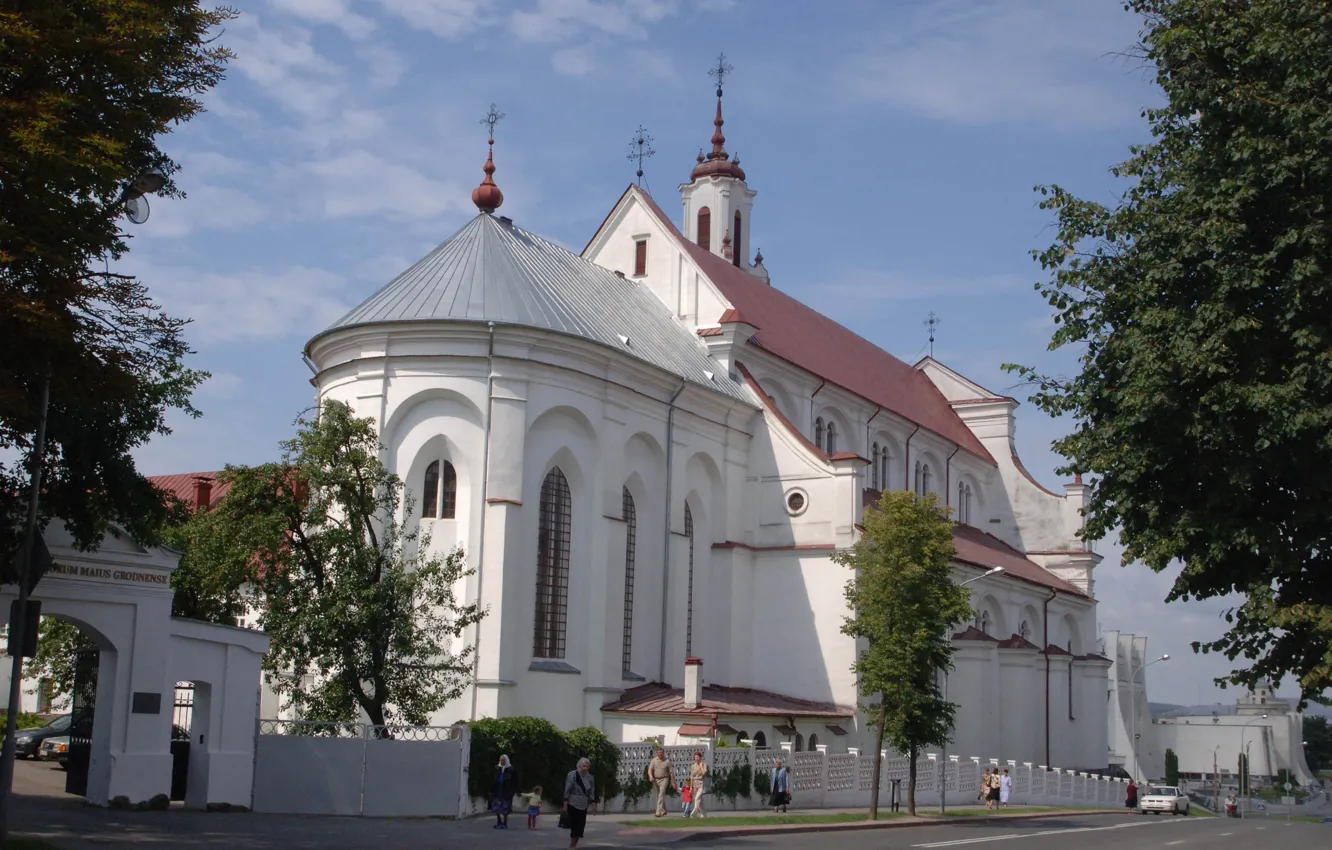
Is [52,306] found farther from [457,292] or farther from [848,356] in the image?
[848,356]

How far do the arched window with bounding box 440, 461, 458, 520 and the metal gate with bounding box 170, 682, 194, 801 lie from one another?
10.5 m

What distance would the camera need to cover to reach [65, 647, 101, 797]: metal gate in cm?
2323

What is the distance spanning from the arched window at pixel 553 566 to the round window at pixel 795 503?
29.3 ft

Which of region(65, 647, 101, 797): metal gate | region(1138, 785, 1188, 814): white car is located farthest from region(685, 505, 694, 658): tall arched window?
region(1138, 785, 1188, 814): white car

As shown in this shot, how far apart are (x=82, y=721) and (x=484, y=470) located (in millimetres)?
12439

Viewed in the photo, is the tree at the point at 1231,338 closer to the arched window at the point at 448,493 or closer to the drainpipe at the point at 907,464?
the arched window at the point at 448,493

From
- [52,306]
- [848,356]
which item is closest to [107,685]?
[52,306]

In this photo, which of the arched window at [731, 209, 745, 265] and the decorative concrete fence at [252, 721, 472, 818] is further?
the arched window at [731, 209, 745, 265]

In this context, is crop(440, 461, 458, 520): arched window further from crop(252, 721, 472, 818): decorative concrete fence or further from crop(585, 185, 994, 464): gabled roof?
crop(585, 185, 994, 464): gabled roof

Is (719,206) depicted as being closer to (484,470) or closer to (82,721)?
(484,470)

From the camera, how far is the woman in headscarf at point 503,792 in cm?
2497

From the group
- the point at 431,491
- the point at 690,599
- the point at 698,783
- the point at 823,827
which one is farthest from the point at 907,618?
the point at 431,491

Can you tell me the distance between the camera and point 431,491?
35.0 meters

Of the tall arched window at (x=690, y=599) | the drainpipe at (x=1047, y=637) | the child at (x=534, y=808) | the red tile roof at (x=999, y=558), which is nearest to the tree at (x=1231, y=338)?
the child at (x=534, y=808)
